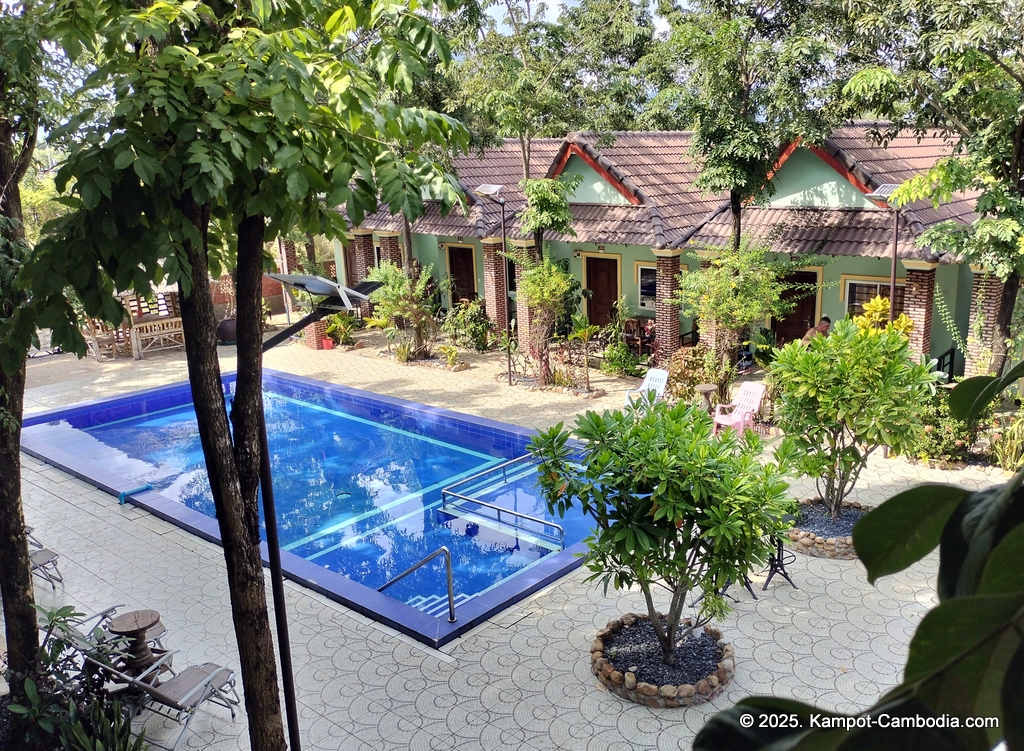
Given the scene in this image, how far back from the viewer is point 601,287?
1914cm

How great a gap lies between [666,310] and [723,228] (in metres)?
1.75

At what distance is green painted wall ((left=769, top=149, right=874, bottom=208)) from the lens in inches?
579

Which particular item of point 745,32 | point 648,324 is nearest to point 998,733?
point 745,32

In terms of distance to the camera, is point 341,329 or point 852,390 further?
point 341,329

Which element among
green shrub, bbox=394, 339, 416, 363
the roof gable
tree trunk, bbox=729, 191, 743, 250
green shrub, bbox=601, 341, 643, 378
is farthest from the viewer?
green shrub, bbox=394, 339, 416, 363

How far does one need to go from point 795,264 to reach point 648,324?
13.2ft

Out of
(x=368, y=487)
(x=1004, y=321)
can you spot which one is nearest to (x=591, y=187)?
(x=368, y=487)

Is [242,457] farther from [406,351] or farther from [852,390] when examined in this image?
[406,351]

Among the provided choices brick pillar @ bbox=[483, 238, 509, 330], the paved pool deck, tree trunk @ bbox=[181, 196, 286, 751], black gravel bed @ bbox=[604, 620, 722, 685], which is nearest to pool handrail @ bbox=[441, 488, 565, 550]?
the paved pool deck

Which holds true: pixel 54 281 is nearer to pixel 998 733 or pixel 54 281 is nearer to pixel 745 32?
pixel 998 733

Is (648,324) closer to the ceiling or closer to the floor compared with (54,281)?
closer to the floor

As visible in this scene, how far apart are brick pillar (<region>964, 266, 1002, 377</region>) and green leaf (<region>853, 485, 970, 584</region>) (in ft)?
41.5

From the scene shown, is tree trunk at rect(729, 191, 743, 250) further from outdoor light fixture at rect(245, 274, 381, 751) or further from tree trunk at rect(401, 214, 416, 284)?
outdoor light fixture at rect(245, 274, 381, 751)

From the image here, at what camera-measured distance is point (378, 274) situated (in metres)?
18.5
